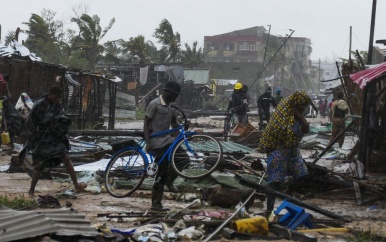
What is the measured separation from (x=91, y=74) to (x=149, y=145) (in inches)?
561

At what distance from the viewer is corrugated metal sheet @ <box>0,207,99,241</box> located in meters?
5.25

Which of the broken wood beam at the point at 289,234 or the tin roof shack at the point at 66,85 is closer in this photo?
the broken wood beam at the point at 289,234

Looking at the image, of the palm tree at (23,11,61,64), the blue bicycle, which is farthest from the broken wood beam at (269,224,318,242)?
the palm tree at (23,11,61,64)

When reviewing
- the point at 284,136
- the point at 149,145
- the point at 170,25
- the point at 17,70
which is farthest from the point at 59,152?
the point at 170,25

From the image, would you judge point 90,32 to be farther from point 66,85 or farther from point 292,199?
point 292,199

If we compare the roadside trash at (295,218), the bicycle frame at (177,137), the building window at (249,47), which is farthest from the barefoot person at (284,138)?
the building window at (249,47)

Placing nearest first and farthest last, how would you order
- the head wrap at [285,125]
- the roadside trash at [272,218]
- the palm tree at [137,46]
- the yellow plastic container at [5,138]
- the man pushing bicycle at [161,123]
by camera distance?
the roadside trash at [272,218]
the head wrap at [285,125]
the man pushing bicycle at [161,123]
the yellow plastic container at [5,138]
the palm tree at [137,46]

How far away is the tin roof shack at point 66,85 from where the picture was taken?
17609 millimetres

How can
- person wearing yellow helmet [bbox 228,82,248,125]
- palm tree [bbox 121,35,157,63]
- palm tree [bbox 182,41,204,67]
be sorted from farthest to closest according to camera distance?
palm tree [bbox 182,41,204,67] → palm tree [bbox 121,35,157,63] → person wearing yellow helmet [bbox 228,82,248,125]

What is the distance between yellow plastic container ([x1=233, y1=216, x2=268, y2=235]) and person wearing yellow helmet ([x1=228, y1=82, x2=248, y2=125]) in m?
13.3

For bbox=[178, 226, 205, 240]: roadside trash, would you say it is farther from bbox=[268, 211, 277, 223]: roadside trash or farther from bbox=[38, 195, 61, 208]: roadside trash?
bbox=[38, 195, 61, 208]: roadside trash

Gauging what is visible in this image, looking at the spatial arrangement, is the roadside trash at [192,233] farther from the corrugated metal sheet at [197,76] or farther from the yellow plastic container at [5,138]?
the corrugated metal sheet at [197,76]

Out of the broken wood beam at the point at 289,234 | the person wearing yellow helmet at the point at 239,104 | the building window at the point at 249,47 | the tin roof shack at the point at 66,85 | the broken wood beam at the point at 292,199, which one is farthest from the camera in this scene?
the building window at the point at 249,47

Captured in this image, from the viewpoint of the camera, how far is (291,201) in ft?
25.6
